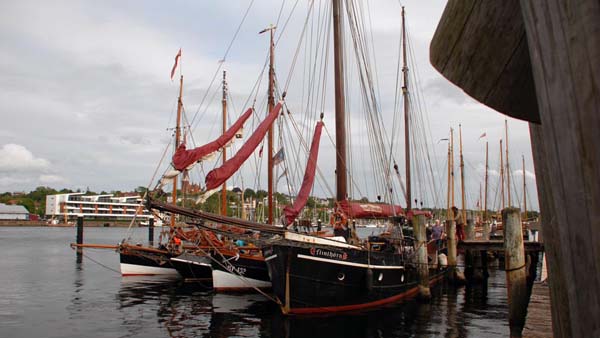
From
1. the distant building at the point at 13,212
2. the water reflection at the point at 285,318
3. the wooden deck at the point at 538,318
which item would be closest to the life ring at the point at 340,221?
the water reflection at the point at 285,318

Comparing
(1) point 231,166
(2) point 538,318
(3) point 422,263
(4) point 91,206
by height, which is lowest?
(3) point 422,263

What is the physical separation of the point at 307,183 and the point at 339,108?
524 cm

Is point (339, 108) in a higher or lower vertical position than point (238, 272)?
higher

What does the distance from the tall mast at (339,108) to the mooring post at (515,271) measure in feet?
26.2

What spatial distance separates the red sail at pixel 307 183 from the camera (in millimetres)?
19312

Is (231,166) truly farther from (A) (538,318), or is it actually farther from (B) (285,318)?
(A) (538,318)

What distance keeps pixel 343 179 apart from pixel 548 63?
2192 cm

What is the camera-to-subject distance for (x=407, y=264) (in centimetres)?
2297

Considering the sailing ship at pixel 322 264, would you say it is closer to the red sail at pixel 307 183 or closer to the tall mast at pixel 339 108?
the red sail at pixel 307 183

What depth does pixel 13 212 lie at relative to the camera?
177 m

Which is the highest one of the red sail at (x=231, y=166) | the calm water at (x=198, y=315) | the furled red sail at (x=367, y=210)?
the red sail at (x=231, y=166)

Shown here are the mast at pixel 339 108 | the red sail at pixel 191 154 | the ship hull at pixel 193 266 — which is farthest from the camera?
the ship hull at pixel 193 266

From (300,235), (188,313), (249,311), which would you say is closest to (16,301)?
(188,313)

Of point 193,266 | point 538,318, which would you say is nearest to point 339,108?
point 193,266
